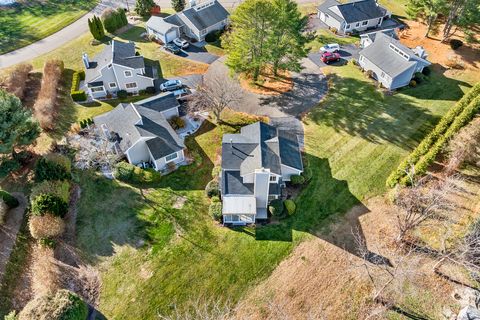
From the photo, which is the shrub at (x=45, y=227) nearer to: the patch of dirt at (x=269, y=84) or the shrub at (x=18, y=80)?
the shrub at (x=18, y=80)

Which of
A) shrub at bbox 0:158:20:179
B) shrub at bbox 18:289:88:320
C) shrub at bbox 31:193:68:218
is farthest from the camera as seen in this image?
shrub at bbox 0:158:20:179

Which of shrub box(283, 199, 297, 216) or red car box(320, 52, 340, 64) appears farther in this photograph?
red car box(320, 52, 340, 64)

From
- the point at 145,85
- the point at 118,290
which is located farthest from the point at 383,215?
the point at 145,85

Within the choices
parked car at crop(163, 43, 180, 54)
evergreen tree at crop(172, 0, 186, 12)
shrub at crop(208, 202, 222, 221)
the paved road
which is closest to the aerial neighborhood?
shrub at crop(208, 202, 222, 221)

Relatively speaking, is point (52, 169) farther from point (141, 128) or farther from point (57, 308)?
point (57, 308)

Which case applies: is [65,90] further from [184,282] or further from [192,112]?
[184,282]

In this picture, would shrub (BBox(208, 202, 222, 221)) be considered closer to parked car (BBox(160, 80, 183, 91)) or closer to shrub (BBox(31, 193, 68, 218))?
shrub (BBox(31, 193, 68, 218))

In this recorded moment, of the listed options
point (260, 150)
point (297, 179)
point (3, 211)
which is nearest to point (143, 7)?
point (260, 150)
